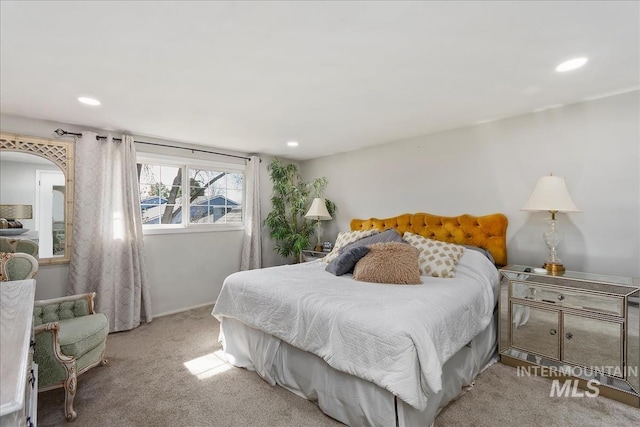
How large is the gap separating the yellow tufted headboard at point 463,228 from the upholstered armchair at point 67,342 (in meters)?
3.04

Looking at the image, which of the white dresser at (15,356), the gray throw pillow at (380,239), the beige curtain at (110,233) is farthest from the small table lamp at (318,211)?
the white dresser at (15,356)

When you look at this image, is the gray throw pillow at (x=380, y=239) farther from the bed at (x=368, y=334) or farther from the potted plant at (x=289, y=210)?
the potted plant at (x=289, y=210)

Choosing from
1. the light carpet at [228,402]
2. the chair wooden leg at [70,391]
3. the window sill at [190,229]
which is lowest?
the light carpet at [228,402]

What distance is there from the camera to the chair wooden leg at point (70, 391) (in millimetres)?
1825

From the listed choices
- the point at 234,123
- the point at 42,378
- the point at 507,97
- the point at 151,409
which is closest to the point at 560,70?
the point at 507,97

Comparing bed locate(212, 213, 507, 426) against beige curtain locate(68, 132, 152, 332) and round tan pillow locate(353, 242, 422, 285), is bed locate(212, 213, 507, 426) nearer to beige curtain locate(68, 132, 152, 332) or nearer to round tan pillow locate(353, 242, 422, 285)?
round tan pillow locate(353, 242, 422, 285)

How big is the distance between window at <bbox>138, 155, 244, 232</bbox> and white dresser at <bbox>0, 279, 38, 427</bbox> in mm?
2465

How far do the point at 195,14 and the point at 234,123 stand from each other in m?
1.71

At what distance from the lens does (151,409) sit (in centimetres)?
192

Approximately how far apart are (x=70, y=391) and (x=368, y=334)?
6.19 feet

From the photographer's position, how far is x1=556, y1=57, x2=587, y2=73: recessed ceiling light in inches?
72.5

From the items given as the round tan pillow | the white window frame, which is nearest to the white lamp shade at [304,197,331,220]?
the white window frame

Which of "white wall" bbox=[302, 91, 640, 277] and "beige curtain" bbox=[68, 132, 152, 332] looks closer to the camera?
"white wall" bbox=[302, 91, 640, 277]

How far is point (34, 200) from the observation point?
9.65 ft
